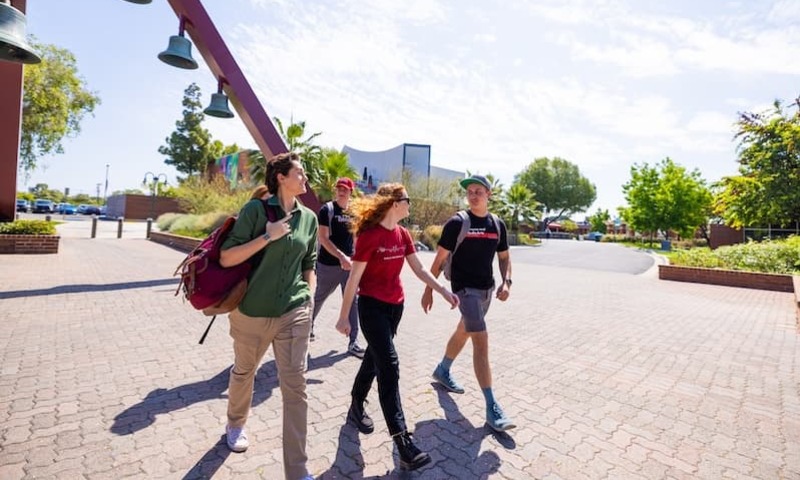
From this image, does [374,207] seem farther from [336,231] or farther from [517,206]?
[517,206]

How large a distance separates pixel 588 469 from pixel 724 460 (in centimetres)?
107

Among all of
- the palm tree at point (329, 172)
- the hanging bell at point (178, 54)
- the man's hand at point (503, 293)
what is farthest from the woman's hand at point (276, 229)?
the palm tree at point (329, 172)

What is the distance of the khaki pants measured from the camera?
2.17m

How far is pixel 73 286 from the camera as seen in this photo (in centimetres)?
769

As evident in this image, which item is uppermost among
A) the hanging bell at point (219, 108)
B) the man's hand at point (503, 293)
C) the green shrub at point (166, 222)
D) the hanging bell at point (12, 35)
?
the hanging bell at point (219, 108)

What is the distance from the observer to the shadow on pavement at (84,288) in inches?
263

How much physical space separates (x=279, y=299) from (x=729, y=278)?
1557 centimetres

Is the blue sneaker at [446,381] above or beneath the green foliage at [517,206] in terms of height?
beneath

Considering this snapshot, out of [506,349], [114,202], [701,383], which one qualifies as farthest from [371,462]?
[114,202]

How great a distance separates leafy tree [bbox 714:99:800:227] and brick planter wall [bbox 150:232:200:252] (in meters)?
28.3

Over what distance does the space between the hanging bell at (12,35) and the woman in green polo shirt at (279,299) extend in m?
3.84

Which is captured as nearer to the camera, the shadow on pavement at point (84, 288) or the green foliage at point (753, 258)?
the shadow on pavement at point (84, 288)

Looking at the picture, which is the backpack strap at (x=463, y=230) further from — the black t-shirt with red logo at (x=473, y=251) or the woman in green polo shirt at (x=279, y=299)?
the woman in green polo shirt at (x=279, y=299)

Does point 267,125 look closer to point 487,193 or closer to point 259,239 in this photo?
point 487,193
